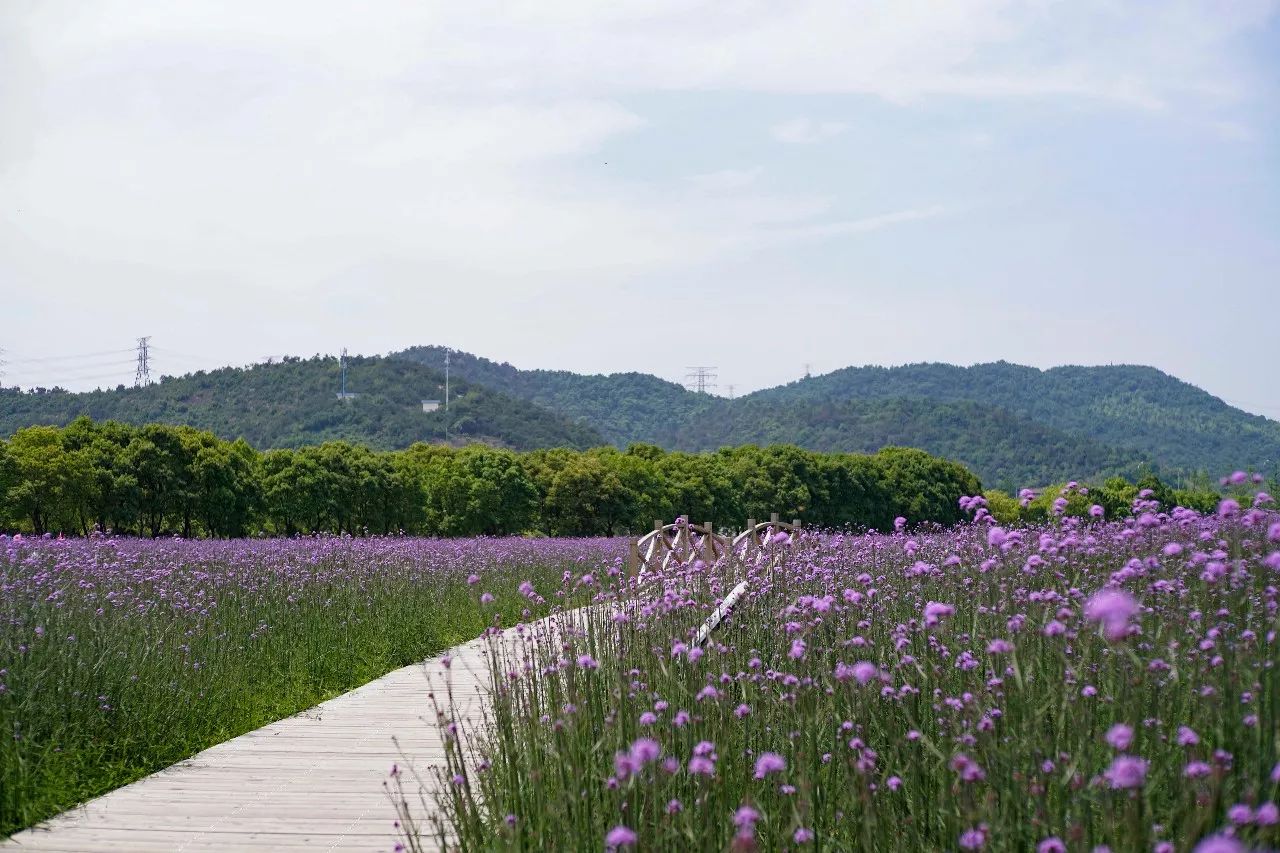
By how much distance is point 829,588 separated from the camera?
5305mm

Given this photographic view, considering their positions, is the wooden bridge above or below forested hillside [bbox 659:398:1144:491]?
below

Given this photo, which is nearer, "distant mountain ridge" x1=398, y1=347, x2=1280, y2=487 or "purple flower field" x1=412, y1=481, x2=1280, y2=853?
"purple flower field" x1=412, y1=481, x2=1280, y2=853

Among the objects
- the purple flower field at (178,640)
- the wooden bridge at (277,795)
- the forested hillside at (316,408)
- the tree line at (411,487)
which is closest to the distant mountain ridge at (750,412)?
the forested hillside at (316,408)

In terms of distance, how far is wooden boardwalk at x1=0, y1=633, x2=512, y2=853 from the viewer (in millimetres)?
4027

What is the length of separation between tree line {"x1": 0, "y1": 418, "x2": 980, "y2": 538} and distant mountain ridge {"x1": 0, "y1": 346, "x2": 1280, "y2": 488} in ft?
82.8

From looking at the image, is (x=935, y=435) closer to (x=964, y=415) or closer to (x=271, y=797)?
(x=964, y=415)

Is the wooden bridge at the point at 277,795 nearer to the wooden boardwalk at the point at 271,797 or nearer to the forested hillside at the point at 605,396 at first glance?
the wooden boardwalk at the point at 271,797

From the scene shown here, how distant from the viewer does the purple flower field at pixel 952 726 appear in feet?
7.55

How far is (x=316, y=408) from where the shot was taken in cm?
9900

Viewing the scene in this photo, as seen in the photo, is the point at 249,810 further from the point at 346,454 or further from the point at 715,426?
the point at 715,426

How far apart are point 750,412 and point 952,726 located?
158 meters

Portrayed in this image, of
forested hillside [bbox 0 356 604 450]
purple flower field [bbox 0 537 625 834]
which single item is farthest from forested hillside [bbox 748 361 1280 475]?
purple flower field [bbox 0 537 625 834]

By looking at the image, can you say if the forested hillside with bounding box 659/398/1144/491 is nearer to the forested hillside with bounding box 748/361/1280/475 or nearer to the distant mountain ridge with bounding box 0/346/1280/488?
the distant mountain ridge with bounding box 0/346/1280/488

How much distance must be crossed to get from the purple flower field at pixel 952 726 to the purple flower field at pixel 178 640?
2.22ft
